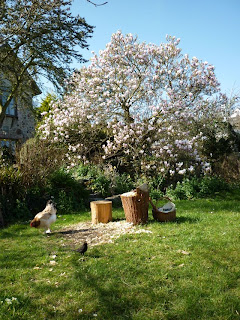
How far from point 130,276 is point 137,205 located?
91.9 inches

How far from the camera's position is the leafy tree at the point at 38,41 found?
1009cm

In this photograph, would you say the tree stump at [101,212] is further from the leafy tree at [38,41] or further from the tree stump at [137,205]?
the leafy tree at [38,41]

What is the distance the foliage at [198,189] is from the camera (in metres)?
8.97

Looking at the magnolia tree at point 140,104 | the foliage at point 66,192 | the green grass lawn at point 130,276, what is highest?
the magnolia tree at point 140,104

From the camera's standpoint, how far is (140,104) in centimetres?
1148

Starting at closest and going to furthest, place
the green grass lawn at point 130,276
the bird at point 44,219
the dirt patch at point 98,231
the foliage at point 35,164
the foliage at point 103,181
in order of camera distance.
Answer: the green grass lawn at point 130,276
the dirt patch at point 98,231
the bird at point 44,219
the foliage at point 35,164
the foliage at point 103,181

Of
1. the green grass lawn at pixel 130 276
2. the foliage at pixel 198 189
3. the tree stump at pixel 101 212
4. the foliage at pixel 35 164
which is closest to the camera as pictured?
the green grass lawn at pixel 130 276

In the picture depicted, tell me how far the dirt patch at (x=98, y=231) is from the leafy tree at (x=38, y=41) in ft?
22.3

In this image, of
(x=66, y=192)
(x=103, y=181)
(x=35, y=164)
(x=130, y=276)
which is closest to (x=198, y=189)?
(x=103, y=181)

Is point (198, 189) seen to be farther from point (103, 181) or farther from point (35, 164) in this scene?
point (35, 164)

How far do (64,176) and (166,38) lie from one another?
689 cm

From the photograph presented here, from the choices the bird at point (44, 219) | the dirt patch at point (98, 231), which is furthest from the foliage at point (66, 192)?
the bird at point (44, 219)

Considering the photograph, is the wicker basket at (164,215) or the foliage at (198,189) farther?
the foliage at (198,189)

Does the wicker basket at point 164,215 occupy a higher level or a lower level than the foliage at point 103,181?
lower
